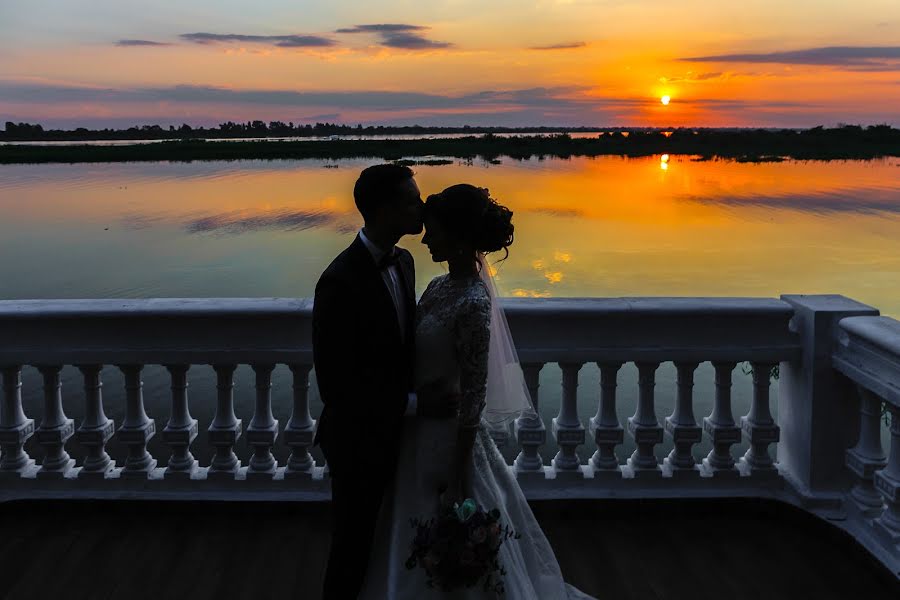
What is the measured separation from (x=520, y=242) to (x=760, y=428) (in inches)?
728

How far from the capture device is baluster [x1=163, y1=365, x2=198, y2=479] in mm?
3566

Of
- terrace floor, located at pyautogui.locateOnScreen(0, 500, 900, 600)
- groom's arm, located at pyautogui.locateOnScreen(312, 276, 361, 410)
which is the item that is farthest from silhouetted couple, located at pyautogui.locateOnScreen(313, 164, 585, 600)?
terrace floor, located at pyautogui.locateOnScreen(0, 500, 900, 600)

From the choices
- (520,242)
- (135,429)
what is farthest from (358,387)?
(520,242)

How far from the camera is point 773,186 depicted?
38344mm

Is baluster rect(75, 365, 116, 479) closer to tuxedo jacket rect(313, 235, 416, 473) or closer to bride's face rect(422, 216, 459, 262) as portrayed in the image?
tuxedo jacket rect(313, 235, 416, 473)

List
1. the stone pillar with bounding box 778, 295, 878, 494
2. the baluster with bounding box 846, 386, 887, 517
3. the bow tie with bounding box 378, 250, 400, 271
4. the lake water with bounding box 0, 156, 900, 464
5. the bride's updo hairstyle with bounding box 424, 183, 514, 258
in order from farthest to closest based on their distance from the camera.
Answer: the lake water with bounding box 0, 156, 900, 464, the stone pillar with bounding box 778, 295, 878, 494, the baluster with bounding box 846, 386, 887, 517, the bow tie with bounding box 378, 250, 400, 271, the bride's updo hairstyle with bounding box 424, 183, 514, 258

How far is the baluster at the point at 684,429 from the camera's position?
3605mm

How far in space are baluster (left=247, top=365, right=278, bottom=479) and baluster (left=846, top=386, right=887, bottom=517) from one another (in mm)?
2326

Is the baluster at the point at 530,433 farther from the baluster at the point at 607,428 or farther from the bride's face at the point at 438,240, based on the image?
the bride's face at the point at 438,240

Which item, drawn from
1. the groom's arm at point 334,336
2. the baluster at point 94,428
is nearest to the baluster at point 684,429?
the groom's arm at point 334,336

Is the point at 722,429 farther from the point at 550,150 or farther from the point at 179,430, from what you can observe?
the point at 550,150

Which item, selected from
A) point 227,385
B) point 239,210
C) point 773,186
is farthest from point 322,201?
point 227,385

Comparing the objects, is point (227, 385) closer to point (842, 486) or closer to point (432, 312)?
→ point (432, 312)

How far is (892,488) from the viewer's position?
314 centimetres
